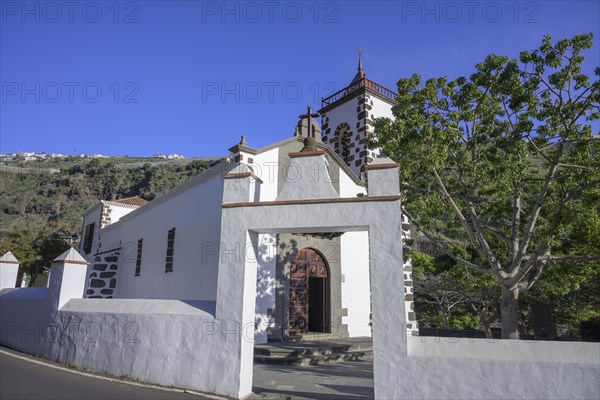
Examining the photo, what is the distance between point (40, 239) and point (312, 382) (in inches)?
929

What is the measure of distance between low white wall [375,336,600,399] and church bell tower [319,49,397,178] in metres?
8.66

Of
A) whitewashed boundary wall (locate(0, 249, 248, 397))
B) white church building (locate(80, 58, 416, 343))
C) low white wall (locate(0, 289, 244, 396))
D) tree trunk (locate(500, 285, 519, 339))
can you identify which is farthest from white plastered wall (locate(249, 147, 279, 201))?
tree trunk (locate(500, 285, 519, 339))

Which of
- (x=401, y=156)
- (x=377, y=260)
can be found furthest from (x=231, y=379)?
(x=401, y=156)

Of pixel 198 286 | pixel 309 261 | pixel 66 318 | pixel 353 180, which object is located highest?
pixel 353 180

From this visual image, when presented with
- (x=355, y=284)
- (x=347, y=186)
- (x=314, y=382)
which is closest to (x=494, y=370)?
(x=314, y=382)

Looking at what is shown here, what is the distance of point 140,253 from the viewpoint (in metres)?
15.7

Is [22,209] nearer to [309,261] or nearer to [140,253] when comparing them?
[140,253]

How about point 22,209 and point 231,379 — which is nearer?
point 231,379

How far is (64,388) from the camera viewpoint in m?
6.06

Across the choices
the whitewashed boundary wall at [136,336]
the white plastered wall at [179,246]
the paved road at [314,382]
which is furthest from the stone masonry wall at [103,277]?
the paved road at [314,382]

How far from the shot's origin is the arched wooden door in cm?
1216

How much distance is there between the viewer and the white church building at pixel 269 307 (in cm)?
525

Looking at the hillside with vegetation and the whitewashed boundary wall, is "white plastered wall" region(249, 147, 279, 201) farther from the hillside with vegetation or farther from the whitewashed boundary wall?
the hillside with vegetation

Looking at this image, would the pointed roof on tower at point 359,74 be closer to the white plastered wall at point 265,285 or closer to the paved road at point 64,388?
the white plastered wall at point 265,285
